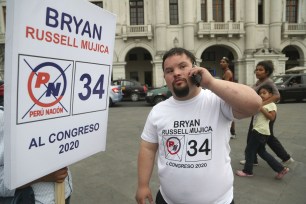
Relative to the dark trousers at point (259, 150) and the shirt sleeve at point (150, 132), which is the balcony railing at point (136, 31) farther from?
the shirt sleeve at point (150, 132)

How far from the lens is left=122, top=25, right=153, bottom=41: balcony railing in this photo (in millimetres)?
23547

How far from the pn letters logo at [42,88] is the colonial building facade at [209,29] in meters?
21.7

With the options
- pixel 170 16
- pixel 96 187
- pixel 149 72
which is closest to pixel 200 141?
pixel 96 187

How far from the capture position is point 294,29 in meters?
24.3

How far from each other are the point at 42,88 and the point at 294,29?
1049 inches

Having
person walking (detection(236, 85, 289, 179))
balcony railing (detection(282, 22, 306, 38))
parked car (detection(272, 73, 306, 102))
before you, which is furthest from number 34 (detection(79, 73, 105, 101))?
balcony railing (detection(282, 22, 306, 38))

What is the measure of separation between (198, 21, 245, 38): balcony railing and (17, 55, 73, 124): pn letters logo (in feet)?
75.2

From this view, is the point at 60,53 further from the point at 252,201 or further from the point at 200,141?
the point at 252,201

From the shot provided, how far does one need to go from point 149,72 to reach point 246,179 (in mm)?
Result: 23520

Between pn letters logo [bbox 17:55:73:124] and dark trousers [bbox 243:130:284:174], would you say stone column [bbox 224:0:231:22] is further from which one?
pn letters logo [bbox 17:55:73:124]

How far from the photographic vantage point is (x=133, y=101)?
1789 centimetres

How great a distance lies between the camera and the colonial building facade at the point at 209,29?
923 inches

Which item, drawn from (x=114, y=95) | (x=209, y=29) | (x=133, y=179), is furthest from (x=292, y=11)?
(x=133, y=179)

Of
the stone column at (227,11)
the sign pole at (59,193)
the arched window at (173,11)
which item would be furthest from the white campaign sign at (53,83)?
the stone column at (227,11)
